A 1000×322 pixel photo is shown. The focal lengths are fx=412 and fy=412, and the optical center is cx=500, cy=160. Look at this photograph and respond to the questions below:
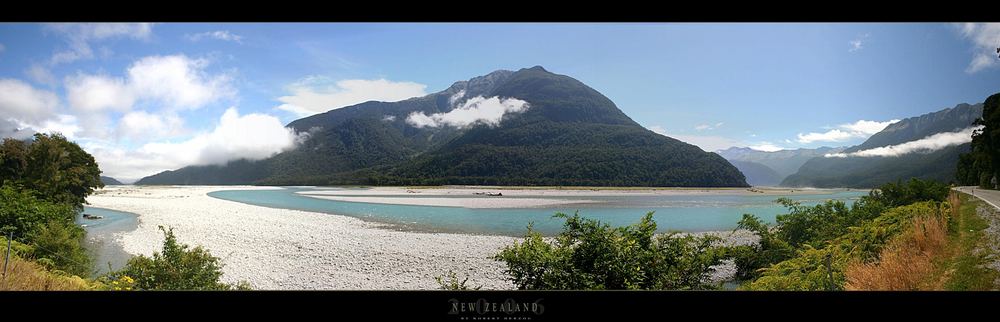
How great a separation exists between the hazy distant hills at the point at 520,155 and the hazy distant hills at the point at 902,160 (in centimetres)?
286

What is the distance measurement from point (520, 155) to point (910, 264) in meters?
8.14

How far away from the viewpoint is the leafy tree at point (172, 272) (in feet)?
13.3

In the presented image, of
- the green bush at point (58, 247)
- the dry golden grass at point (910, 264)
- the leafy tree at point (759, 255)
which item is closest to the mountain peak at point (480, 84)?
the dry golden grass at point (910, 264)

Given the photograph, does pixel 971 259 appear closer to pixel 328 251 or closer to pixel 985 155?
pixel 985 155

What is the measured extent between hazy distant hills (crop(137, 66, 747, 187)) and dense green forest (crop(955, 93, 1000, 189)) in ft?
14.0

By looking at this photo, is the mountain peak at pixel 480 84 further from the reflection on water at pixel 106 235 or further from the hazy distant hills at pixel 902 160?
the reflection on water at pixel 106 235

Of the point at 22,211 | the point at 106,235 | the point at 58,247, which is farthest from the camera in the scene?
the point at 106,235

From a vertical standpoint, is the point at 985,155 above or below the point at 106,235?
above

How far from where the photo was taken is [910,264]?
282 centimetres

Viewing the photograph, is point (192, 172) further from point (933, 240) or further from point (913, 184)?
point (913, 184)

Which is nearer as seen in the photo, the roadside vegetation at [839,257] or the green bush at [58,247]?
the roadside vegetation at [839,257]

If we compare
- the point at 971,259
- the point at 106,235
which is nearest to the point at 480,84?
the point at 971,259
